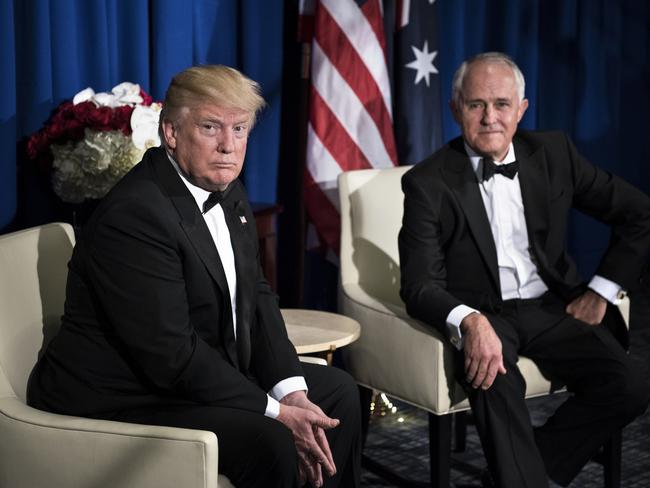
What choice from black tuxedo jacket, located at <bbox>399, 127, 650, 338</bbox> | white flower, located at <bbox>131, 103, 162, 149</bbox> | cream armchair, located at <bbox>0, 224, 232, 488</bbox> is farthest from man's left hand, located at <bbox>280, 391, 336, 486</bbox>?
white flower, located at <bbox>131, 103, 162, 149</bbox>

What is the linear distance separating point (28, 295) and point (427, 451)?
70.2 inches

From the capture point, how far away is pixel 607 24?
6.62 metres

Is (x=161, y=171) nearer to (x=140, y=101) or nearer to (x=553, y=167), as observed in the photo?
(x=140, y=101)

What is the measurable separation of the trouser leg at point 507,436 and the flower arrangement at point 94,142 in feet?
4.34

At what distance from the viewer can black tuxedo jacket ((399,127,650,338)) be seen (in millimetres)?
3375

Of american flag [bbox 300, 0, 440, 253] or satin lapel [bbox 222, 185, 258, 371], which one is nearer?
satin lapel [bbox 222, 185, 258, 371]

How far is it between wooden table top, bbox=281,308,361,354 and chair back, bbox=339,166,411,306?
18 centimetres

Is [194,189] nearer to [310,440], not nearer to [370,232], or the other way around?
[310,440]

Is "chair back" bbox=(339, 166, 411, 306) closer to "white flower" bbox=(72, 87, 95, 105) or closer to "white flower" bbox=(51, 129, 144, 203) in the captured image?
"white flower" bbox=(51, 129, 144, 203)

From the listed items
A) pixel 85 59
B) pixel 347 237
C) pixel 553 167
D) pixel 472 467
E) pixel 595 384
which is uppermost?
pixel 85 59

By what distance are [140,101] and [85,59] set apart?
41 cm

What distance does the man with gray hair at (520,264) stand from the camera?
10.7 feet

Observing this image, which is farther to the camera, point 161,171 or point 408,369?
point 408,369

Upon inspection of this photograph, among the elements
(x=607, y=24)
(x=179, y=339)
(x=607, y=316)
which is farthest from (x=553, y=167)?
(x=607, y=24)
